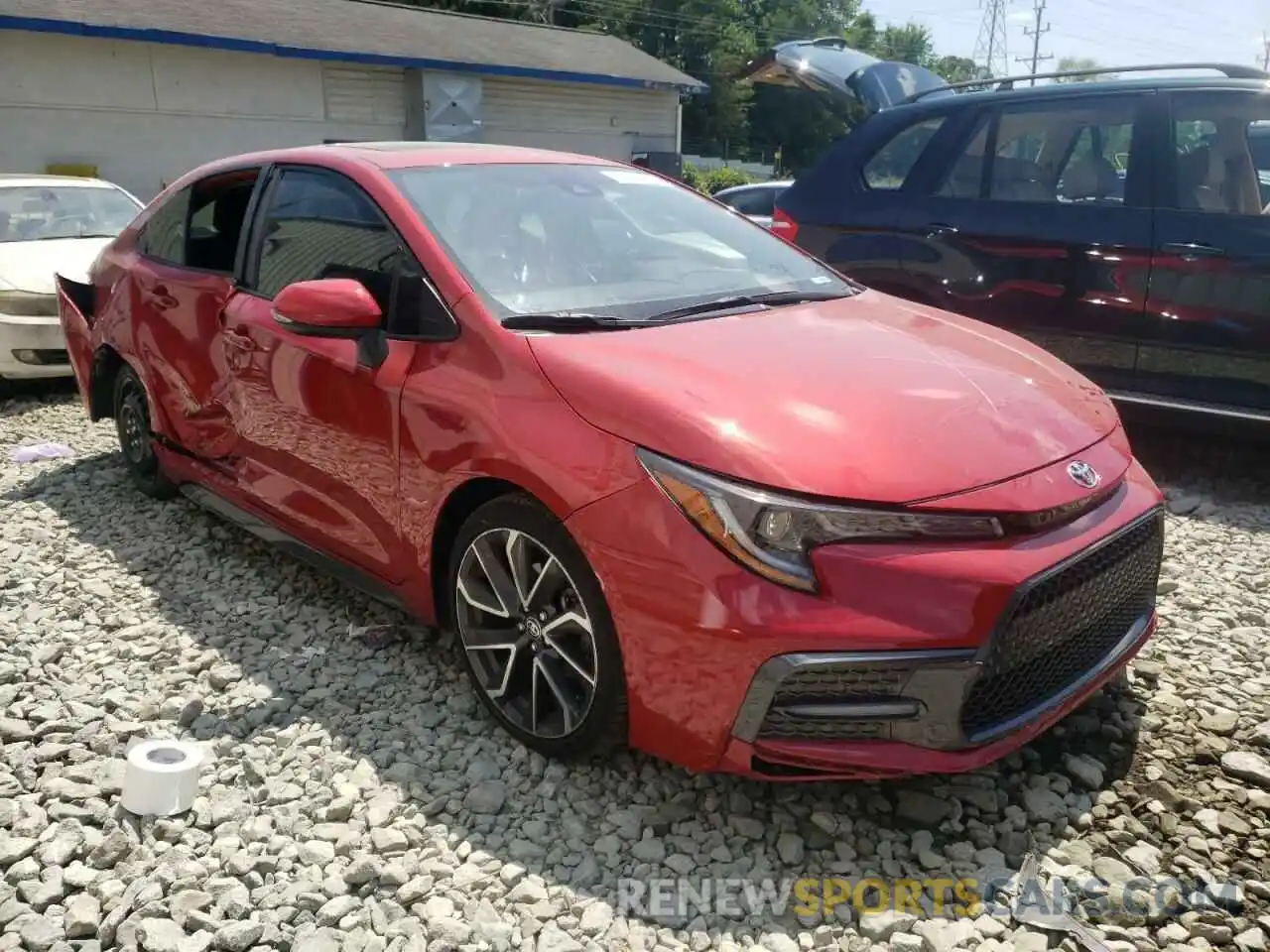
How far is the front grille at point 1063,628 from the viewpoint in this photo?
231 cm

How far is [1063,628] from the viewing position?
8.08ft

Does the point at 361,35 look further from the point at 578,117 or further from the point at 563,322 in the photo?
the point at 563,322

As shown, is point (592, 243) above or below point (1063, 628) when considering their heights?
above

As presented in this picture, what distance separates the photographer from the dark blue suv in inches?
183

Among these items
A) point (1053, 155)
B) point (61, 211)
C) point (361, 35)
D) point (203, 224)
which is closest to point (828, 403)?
point (203, 224)

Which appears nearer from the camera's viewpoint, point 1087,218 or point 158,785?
point 158,785

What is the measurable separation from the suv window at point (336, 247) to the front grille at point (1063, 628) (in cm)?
177

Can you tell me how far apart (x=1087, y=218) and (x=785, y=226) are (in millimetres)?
1614

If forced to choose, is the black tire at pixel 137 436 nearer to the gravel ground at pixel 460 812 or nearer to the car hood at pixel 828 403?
the gravel ground at pixel 460 812

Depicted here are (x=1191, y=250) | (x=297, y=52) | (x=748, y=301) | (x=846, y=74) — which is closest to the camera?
(x=748, y=301)

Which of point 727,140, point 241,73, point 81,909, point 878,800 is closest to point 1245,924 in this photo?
point 878,800

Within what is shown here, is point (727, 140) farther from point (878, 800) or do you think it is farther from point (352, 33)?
point (878, 800)

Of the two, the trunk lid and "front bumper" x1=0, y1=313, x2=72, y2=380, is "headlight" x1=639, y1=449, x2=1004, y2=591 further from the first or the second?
the trunk lid

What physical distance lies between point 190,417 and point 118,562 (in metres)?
0.67
